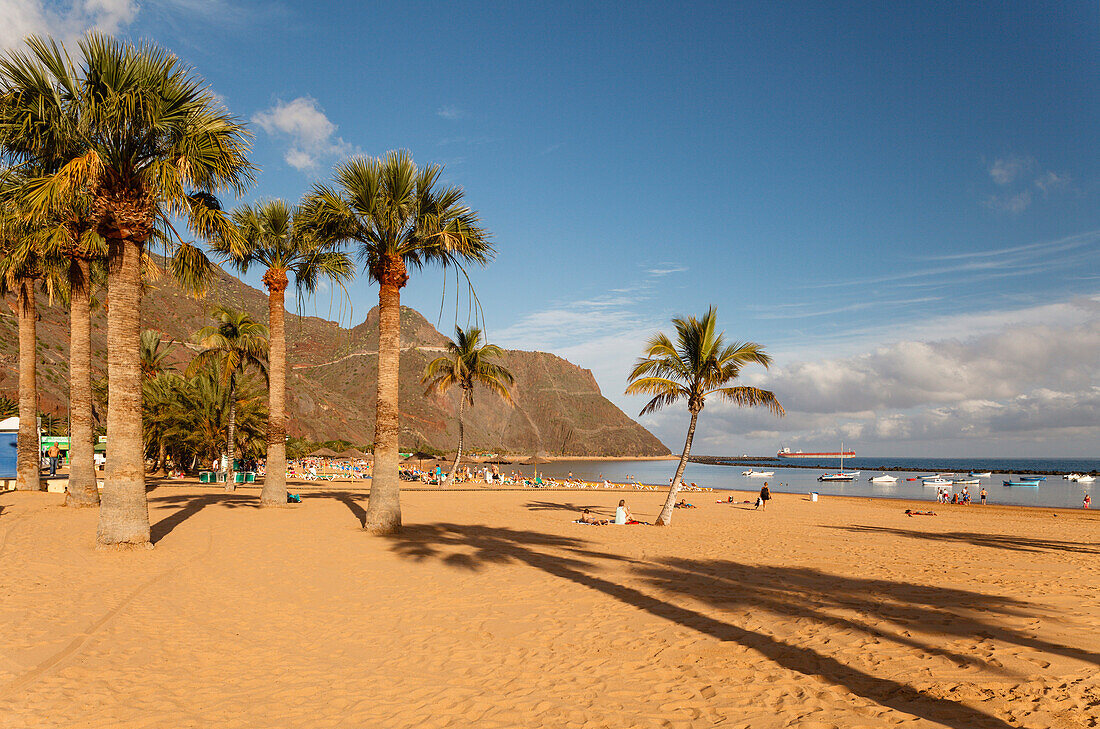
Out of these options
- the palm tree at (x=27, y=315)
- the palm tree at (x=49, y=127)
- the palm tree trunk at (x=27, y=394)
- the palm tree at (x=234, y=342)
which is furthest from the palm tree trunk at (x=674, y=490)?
the palm tree trunk at (x=27, y=394)

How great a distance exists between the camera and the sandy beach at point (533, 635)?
498 cm

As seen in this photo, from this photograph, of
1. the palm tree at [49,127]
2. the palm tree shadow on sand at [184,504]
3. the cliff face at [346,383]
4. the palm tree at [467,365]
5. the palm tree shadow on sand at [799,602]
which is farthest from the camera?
the cliff face at [346,383]

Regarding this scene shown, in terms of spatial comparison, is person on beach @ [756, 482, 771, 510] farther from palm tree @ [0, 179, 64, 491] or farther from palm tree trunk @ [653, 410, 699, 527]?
palm tree @ [0, 179, 64, 491]

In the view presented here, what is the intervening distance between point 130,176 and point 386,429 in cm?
736

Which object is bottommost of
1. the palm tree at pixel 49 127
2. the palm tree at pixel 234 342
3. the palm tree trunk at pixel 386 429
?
the palm tree trunk at pixel 386 429

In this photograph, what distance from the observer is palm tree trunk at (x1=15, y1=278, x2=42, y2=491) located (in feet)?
65.2

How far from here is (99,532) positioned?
1142cm

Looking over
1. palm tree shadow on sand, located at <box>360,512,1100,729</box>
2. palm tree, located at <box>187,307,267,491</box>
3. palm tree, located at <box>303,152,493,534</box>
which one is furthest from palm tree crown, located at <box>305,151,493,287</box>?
palm tree, located at <box>187,307,267,491</box>

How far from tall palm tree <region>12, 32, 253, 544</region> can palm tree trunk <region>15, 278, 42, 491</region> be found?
11556 millimetres

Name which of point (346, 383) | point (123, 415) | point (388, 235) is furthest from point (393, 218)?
point (346, 383)

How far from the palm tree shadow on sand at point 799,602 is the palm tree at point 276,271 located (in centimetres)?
712

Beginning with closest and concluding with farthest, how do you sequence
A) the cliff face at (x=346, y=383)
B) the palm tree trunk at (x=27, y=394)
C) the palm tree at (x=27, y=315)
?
the palm tree at (x=27, y=315)
the palm tree trunk at (x=27, y=394)
the cliff face at (x=346, y=383)

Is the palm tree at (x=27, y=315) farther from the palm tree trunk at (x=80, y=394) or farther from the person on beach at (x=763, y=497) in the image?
the person on beach at (x=763, y=497)

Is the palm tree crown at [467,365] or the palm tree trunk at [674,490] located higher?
Answer: the palm tree crown at [467,365]
